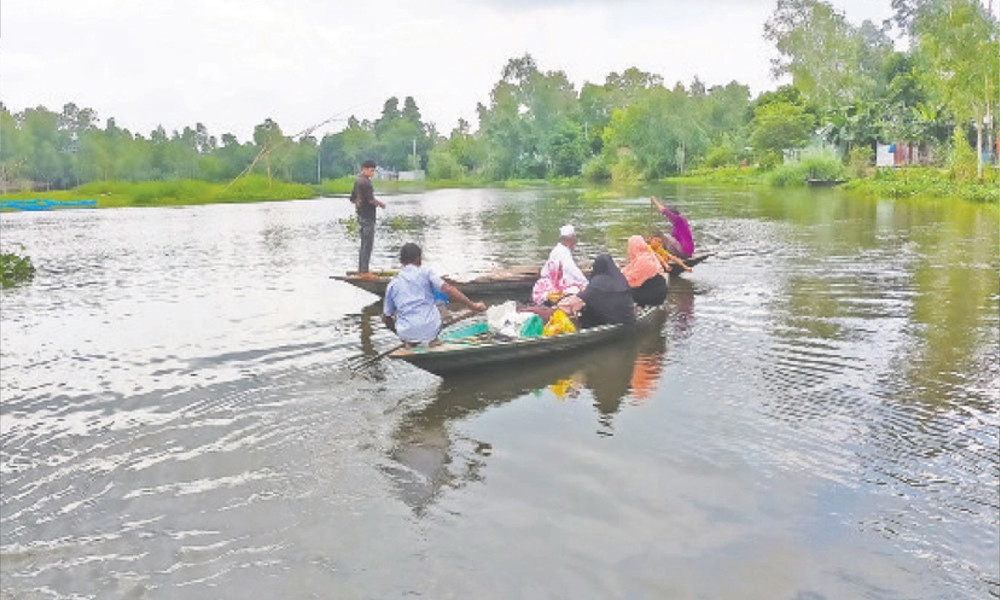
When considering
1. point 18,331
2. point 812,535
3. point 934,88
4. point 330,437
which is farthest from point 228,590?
point 934,88

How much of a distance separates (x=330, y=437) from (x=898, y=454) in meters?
4.91

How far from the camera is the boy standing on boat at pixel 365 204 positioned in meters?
14.2

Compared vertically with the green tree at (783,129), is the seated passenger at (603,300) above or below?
below

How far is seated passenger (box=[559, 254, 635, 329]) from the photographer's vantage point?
10.5m

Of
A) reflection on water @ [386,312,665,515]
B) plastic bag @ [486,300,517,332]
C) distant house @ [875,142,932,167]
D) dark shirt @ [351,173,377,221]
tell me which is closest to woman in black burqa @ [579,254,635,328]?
reflection on water @ [386,312,665,515]

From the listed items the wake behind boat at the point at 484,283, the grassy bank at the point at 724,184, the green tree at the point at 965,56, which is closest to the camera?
the wake behind boat at the point at 484,283

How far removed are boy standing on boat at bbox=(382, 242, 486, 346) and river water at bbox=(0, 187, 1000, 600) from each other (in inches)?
24.5

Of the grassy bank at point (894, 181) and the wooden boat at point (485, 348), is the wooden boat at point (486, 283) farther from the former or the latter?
the grassy bank at point (894, 181)

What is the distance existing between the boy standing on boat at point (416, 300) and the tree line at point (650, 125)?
31261 millimetres

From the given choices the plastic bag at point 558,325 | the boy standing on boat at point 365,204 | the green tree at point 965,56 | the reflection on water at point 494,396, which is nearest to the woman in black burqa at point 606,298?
the reflection on water at point 494,396

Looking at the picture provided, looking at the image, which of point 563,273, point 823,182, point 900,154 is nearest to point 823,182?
point 823,182

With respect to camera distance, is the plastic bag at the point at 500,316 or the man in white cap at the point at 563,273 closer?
the plastic bag at the point at 500,316

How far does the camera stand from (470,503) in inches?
247

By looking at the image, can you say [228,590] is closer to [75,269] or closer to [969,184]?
[75,269]
